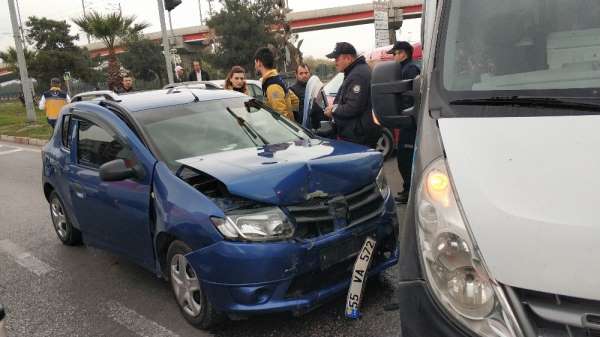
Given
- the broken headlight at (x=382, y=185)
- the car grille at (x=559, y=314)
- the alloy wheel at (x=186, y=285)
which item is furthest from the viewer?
the broken headlight at (x=382, y=185)

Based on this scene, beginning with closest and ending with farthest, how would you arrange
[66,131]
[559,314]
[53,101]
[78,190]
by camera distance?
[559,314]
[78,190]
[66,131]
[53,101]

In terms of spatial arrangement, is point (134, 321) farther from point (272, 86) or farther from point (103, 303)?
point (272, 86)

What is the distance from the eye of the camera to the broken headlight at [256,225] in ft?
10.0

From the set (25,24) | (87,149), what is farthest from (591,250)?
(25,24)

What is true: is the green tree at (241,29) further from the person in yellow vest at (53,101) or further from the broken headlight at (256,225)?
the broken headlight at (256,225)

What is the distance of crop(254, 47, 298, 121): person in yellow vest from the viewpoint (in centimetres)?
597

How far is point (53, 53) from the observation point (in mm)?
40031

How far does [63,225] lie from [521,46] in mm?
4809

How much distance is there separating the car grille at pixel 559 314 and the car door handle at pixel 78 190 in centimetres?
378

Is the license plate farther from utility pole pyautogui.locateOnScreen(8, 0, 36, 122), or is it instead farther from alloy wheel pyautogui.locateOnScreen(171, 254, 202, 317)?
utility pole pyautogui.locateOnScreen(8, 0, 36, 122)

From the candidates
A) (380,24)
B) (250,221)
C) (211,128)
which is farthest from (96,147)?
(380,24)

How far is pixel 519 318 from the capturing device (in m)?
1.70

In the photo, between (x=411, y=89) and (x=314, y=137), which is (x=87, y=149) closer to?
(x=314, y=137)

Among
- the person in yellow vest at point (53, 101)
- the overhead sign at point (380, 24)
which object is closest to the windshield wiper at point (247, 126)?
the overhead sign at point (380, 24)
